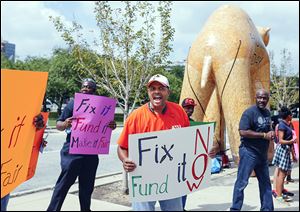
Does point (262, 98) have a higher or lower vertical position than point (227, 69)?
lower

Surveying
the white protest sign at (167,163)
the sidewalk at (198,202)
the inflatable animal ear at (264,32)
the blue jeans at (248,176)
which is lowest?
the sidewalk at (198,202)

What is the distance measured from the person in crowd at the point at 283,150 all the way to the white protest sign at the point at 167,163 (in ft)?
8.17

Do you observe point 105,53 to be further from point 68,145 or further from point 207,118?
point 207,118

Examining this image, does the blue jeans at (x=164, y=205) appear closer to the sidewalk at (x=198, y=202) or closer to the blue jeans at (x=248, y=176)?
the blue jeans at (x=248, y=176)

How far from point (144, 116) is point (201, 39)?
17.6 feet

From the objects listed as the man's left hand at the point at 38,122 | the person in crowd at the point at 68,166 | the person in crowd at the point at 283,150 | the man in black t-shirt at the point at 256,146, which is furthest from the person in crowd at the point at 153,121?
the person in crowd at the point at 283,150

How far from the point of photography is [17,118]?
109 inches

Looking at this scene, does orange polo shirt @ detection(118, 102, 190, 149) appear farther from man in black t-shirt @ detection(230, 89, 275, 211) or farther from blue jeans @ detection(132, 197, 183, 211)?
man in black t-shirt @ detection(230, 89, 275, 211)

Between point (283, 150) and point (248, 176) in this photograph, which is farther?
point (283, 150)

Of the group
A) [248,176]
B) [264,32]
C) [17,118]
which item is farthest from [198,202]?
[264,32]

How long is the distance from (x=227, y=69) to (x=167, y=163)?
4.89m

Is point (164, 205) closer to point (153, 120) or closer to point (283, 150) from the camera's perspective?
point (153, 120)

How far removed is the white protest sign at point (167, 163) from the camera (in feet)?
9.85

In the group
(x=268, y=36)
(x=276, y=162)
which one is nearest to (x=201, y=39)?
(x=268, y=36)
